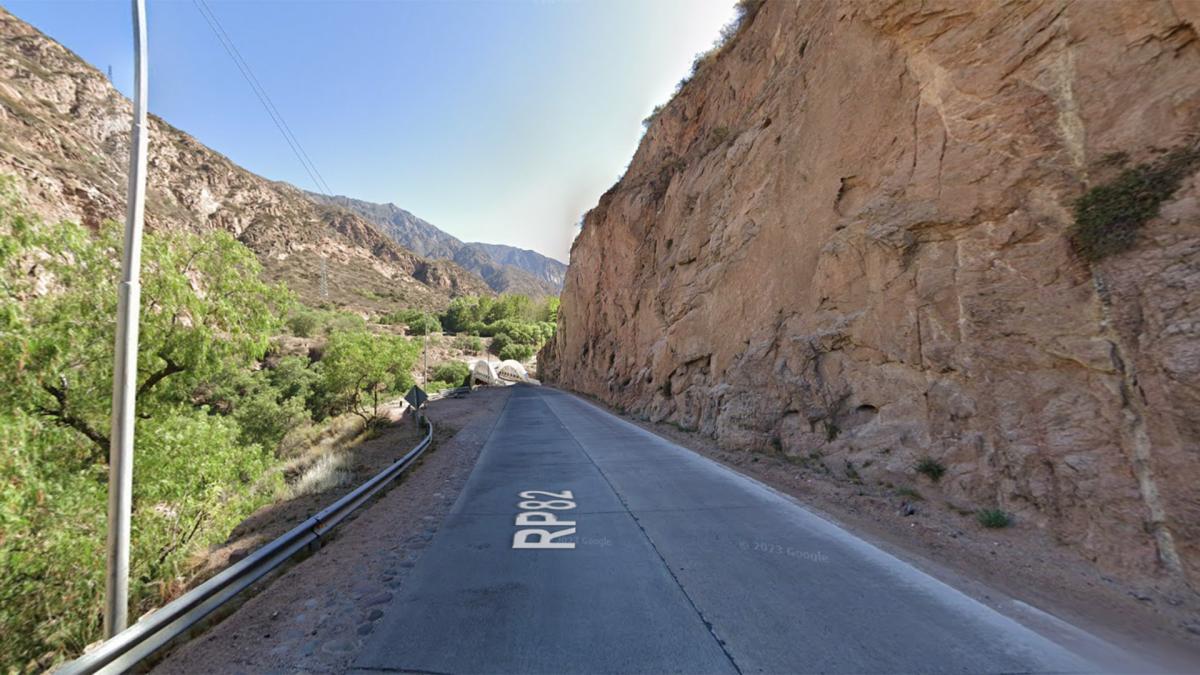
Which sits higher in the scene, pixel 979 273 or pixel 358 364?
pixel 979 273

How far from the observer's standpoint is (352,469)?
10688mm

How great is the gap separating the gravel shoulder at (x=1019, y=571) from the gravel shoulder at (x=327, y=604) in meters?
5.25

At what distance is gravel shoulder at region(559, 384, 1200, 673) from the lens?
3688 mm

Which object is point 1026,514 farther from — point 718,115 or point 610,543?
point 718,115

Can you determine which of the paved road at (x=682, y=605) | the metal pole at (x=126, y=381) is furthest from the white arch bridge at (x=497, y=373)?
the metal pole at (x=126, y=381)

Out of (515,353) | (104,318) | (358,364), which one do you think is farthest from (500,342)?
(104,318)

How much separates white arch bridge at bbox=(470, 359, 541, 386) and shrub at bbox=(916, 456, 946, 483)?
160ft

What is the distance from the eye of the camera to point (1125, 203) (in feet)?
18.0

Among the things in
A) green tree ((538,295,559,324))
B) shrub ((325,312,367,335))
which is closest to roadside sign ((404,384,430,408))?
shrub ((325,312,367,335))

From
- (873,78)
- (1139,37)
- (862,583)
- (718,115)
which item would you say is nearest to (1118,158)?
(1139,37)

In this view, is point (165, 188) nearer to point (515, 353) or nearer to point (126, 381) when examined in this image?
point (515, 353)

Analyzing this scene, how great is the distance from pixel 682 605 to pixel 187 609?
3.76m

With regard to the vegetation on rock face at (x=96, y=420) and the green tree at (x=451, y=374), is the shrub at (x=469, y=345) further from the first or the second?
the vegetation on rock face at (x=96, y=420)

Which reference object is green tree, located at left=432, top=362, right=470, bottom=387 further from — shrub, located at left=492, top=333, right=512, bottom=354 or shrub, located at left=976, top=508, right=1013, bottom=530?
shrub, located at left=976, top=508, right=1013, bottom=530
